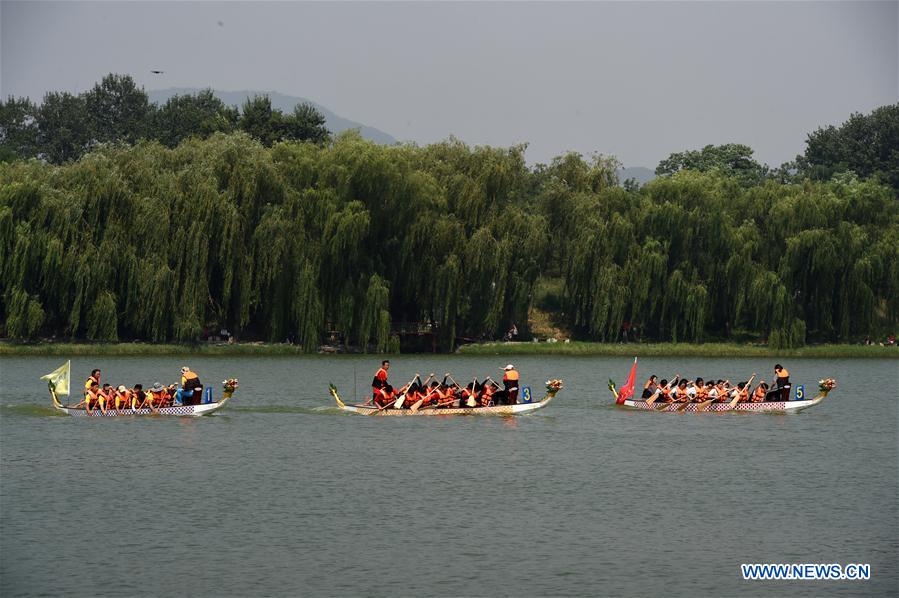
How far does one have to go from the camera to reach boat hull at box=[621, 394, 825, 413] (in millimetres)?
39000

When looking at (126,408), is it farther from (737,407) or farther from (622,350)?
(622,350)

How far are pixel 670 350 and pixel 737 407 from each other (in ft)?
74.0

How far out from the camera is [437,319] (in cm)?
6169

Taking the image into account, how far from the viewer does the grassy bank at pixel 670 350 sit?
6147cm

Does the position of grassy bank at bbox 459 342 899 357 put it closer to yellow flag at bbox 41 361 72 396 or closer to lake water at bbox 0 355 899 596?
lake water at bbox 0 355 899 596

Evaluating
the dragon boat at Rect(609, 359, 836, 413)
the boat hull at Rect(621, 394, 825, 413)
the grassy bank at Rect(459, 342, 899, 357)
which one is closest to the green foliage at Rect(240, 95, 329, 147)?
the grassy bank at Rect(459, 342, 899, 357)

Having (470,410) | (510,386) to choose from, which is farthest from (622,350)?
(470,410)

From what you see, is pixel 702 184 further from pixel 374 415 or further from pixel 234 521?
pixel 234 521

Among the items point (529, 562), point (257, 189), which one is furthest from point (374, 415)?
point (257, 189)

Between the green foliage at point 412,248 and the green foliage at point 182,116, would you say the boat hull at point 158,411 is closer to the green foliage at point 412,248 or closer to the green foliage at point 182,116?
the green foliage at point 412,248

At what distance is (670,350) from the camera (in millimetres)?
61969

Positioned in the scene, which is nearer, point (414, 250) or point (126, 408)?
point (126, 408)

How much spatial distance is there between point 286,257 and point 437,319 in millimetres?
9139

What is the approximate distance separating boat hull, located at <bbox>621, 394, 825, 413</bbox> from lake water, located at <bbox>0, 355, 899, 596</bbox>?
0.39 metres
